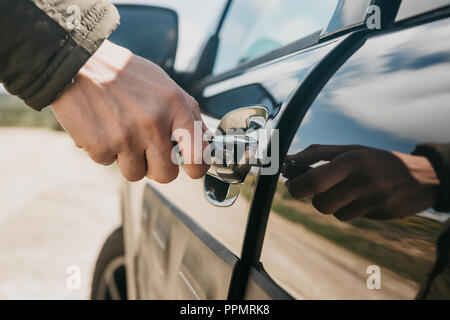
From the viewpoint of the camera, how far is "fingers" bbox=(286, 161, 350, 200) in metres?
0.66

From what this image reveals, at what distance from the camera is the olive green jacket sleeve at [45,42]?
80 centimetres

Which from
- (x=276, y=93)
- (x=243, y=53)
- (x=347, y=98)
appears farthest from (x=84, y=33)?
(x=243, y=53)

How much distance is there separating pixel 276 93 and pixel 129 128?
34cm

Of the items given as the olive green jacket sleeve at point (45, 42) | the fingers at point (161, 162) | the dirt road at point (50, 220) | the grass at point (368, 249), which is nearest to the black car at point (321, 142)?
the grass at point (368, 249)

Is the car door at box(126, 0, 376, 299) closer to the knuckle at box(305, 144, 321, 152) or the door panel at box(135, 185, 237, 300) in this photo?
the door panel at box(135, 185, 237, 300)

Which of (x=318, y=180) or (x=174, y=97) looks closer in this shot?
(x=318, y=180)

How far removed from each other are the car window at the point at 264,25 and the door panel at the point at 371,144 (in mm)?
385

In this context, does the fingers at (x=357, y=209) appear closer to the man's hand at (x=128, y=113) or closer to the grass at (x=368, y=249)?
the grass at (x=368, y=249)

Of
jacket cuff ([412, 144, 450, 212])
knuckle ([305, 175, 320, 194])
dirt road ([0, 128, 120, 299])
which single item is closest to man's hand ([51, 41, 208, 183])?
knuckle ([305, 175, 320, 194])

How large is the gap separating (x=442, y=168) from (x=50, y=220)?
517 centimetres

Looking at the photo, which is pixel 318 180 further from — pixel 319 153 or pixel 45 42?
pixel 45 42

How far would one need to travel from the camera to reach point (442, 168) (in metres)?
0.53

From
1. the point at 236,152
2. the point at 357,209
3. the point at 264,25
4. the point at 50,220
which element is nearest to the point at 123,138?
the point at 236,152

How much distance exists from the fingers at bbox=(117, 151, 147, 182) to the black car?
→ 0.60 feet
